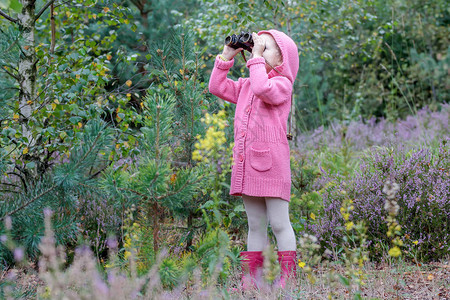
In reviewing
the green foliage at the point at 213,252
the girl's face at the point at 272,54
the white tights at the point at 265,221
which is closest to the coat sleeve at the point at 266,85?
the girl's face at the point at 272,54

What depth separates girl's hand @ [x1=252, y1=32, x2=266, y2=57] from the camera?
271cm

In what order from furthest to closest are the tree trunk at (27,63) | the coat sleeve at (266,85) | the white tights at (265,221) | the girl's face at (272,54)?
the tree trunk at (27,63) → the girl's face at (272,54) → the white tights at (265,221) → the coat sleeve at (266,85)

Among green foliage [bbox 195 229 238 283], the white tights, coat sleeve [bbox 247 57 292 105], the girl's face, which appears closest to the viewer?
green foliage [bbox 195 229 238 283]

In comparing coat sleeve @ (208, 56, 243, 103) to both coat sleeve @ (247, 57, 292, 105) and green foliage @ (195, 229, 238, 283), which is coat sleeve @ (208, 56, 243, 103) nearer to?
coat sleeve @ (247, 57, 292, 105)

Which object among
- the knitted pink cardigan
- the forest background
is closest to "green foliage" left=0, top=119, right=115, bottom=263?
the forest background

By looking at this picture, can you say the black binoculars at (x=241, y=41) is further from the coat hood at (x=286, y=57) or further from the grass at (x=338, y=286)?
the grass at (x=338, y=286)

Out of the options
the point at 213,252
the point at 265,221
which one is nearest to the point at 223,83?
the point at 265,221

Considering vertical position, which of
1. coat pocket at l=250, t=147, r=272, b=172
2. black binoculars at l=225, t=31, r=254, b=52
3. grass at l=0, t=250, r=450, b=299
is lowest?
grass at l=0, t=250, r=450, b=299

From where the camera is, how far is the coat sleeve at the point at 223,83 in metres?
2.81

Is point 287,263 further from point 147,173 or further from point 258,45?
point 258,45

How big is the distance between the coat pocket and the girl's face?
Result: 0.52 metres

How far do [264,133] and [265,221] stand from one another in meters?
0.55

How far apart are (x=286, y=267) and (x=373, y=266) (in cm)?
80

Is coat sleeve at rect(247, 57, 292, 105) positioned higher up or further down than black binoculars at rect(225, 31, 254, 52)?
further down
